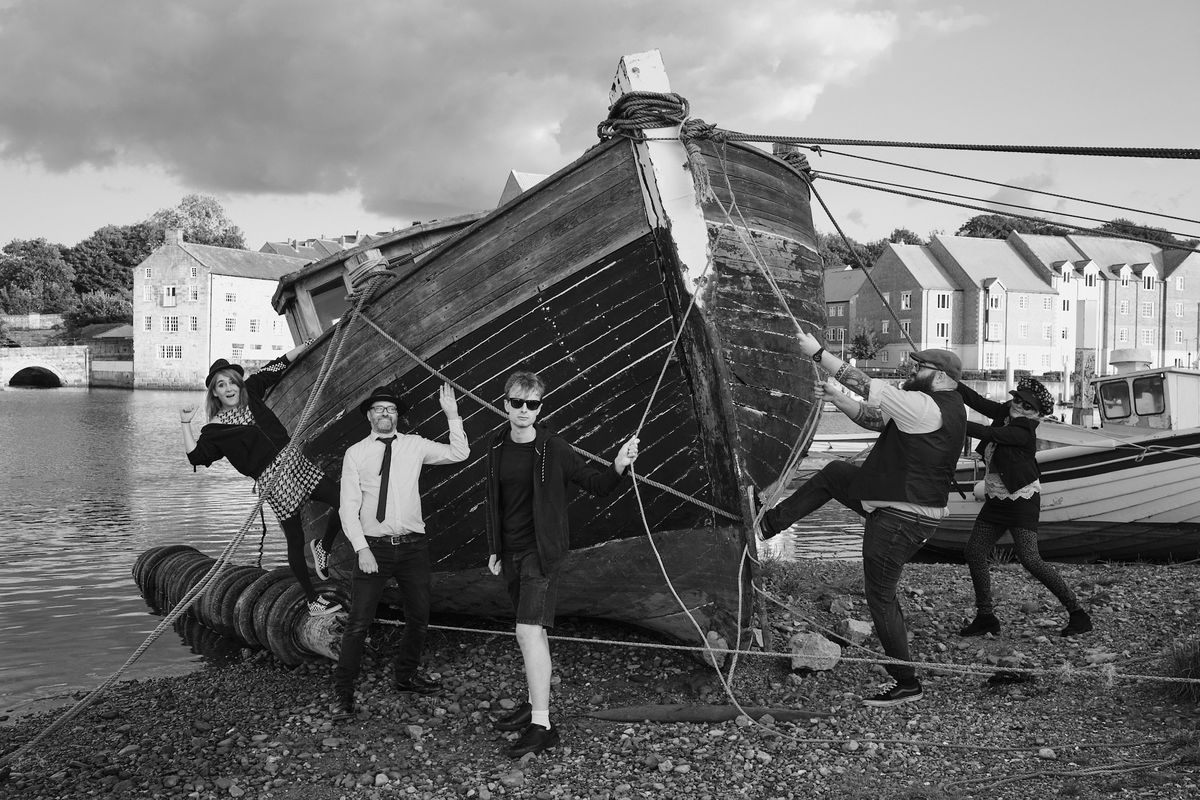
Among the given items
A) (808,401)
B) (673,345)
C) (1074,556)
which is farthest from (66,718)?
(1074,556)

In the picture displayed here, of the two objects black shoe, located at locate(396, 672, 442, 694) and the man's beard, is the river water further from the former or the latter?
the man's beard

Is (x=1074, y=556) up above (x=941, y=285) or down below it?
below

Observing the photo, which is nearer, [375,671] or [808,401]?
[375,671]

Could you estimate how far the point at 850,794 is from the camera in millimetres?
4359

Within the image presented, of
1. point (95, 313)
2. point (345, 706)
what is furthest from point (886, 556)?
point (95, 313)

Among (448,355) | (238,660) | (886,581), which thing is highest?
(448,355)

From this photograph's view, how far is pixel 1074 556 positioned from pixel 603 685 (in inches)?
299

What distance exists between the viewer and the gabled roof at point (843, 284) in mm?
71125

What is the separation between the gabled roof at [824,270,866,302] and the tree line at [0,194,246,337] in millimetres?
56904

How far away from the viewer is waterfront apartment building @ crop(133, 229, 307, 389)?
67312 millimetres

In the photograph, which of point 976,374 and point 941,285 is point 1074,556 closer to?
point 976,374

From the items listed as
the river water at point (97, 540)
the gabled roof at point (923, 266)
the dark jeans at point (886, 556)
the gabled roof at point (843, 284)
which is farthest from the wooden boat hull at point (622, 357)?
the gabled roof at point (843, 284)

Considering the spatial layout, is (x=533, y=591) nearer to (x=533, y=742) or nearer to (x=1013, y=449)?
(x=533, y=742)

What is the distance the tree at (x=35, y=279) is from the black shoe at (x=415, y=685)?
91865 mm
